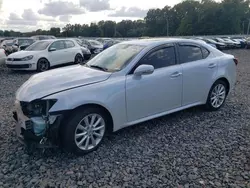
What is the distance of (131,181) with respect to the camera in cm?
295

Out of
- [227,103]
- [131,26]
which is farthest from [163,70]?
[131,26]

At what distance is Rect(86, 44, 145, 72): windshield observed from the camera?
4062mm

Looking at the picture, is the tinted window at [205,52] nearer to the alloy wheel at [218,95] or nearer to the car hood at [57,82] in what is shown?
the alloy wheel at [218,95]

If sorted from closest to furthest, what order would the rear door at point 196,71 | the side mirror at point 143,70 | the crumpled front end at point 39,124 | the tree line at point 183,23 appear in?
the crumpled front end at point 39,124
the side mirror at point 143,70
the rear door at point 196,71
the tree line at point 183,23

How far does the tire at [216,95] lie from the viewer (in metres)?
5.13

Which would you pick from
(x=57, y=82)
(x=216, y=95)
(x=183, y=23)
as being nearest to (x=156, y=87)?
(x=57, y=82)

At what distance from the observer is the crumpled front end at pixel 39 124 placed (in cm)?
322

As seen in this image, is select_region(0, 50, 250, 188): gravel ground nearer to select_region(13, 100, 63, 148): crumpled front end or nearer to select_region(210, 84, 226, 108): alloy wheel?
select_region(13, 100, 63, 148): crumpled front end

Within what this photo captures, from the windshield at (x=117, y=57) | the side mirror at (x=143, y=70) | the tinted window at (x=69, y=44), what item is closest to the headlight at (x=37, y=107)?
the windshield at (x=117, y=57)

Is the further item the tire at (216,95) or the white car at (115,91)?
the tire at (216,95)

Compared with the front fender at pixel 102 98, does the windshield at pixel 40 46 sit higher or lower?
higher

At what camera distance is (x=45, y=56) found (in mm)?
11234

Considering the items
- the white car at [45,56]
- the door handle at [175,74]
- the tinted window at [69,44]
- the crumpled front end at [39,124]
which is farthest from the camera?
the tinted window at [69,44]

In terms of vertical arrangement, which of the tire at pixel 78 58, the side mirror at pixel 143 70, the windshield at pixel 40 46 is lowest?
the tire at pixel 78 58
